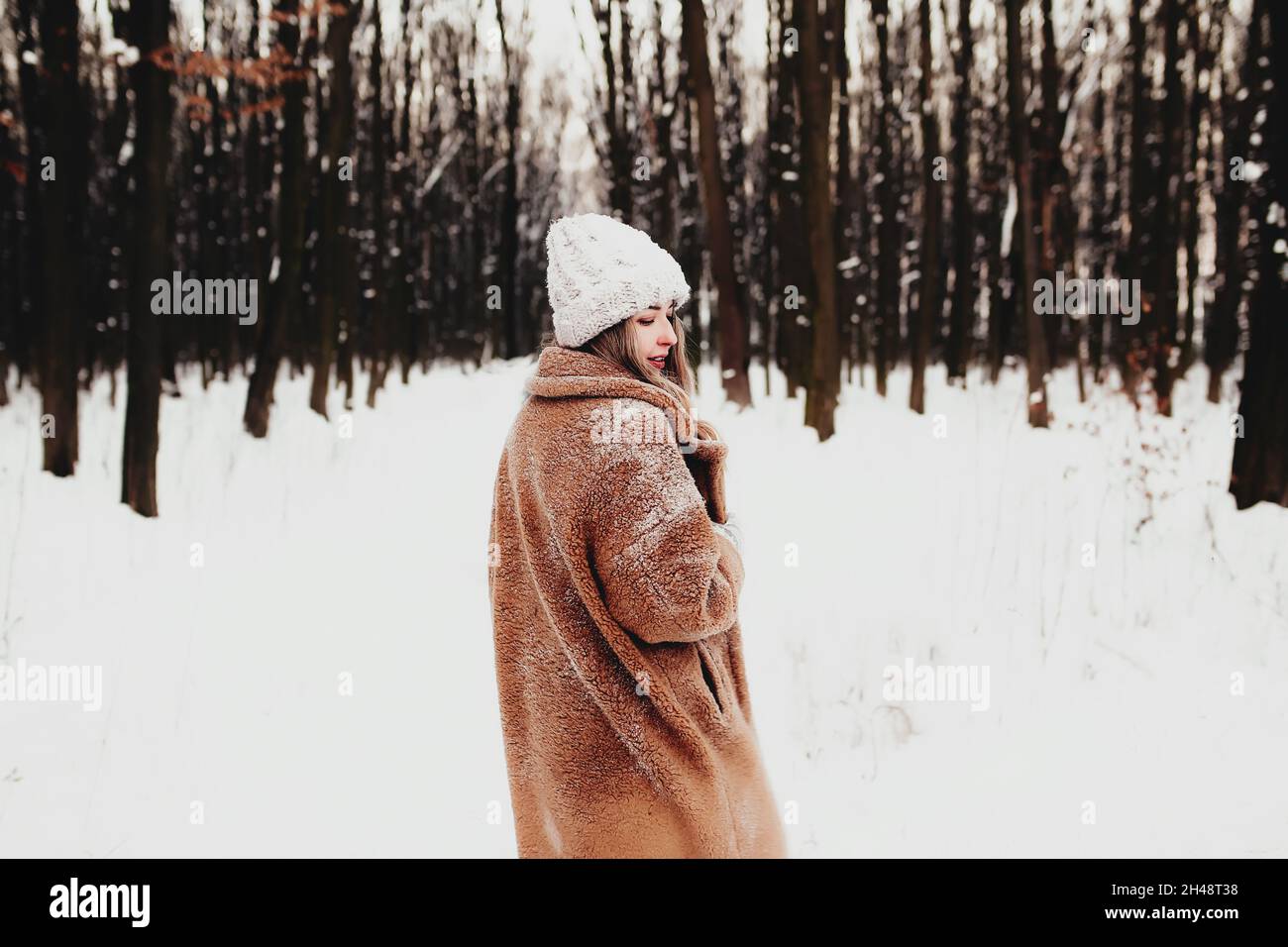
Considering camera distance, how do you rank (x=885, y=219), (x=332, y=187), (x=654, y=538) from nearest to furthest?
1. (x=654, y=538)
2. (x=332, y=187)
3. (x=885, y=219)

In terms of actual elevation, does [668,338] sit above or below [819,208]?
below

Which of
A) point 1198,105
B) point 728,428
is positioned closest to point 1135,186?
point 1198,105

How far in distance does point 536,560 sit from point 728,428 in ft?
34.0

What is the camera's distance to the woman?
1.77m

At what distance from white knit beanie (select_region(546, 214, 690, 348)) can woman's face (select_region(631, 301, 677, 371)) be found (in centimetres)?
2

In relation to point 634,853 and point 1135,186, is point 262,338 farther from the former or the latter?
point 1135,186

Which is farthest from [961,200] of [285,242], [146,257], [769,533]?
[146,257]

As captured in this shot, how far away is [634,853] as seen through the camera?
1.95 meters

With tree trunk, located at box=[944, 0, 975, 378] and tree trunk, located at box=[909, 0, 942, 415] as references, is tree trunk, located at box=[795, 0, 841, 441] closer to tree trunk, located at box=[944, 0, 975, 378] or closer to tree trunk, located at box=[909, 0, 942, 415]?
tree trunk, located at box=[909, 0, 942, 415]

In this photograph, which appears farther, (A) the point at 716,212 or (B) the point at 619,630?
(A) the point at 716,212

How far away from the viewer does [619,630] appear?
186 cm

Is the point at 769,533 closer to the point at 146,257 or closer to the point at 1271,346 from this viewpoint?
the point at 1271,346

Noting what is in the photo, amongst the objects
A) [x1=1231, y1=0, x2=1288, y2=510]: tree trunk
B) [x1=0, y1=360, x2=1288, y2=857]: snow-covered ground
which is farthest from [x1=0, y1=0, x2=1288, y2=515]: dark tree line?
[x1=0, y1=360, x2=1288, y2=857]: snow-covered ground

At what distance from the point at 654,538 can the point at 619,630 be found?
0.23m
